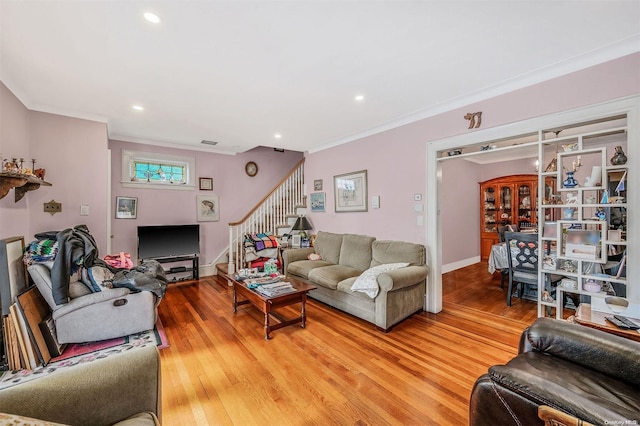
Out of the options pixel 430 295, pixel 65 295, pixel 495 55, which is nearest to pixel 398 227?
pixel 430 295

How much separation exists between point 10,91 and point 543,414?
476cm

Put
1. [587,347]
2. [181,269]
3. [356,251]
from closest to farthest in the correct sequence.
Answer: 1. [587,347]
2. [356,251]
3. [181,269]

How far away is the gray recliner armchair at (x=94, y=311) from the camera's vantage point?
2422 millimetres

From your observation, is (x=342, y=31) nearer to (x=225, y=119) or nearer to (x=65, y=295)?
(x=225, y=119)

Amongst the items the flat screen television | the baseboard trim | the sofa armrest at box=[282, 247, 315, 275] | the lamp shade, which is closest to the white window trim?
the flat screen television

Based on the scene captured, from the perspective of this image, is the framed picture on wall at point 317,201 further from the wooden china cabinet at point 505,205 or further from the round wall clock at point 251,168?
the wooden china cabinet at point 505,205

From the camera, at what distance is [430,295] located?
338 cm

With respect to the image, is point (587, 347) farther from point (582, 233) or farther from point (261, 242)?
point (261, 242)

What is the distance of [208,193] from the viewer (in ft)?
18.0

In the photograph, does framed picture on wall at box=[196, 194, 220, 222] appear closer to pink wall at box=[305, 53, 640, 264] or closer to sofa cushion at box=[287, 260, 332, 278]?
pink wall at box=[305, 53, 640, 264]

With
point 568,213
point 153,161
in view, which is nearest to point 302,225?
point 153,161

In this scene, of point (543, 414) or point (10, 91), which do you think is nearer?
point (543, 414)

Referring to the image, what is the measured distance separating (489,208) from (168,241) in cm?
699

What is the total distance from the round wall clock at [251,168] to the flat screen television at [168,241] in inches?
66.2
